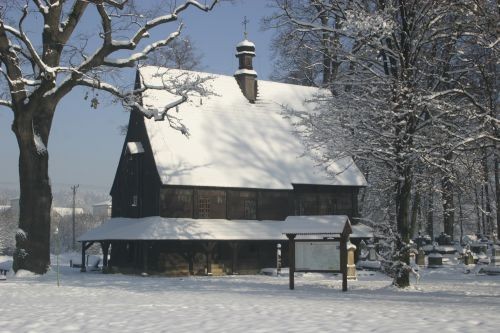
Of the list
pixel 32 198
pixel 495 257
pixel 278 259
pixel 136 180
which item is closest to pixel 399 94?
pixel 32 198

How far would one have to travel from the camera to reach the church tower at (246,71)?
1565 inches

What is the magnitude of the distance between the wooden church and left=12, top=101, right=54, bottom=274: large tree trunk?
856cm

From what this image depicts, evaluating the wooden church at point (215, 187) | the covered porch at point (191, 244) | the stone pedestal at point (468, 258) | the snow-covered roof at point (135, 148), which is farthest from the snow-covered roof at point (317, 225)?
the stone pedestal at point (468, 258)

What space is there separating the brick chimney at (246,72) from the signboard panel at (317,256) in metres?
20.2

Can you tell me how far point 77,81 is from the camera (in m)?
22.8

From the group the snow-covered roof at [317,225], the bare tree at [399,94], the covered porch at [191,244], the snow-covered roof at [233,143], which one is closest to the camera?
the bare tree at [399,94]

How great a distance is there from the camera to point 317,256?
20.6m

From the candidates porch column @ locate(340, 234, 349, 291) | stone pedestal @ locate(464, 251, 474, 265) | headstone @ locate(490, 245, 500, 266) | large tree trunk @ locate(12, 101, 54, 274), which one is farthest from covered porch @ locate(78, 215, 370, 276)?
Answer: porch column @ locate(340, 234, 349, 291)

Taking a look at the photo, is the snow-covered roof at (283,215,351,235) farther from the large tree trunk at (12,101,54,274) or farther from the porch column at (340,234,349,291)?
the large tree trunk at (12,101,54,274)

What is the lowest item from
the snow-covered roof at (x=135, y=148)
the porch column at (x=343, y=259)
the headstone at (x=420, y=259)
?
the headstone at (x=420, y=259)

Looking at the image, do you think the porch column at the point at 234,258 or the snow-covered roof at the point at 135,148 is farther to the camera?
the snow-covered roof at the point at 135,148

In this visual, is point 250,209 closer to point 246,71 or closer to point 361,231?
point 361,231

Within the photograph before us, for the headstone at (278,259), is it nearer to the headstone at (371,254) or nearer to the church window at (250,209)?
the church window at (250,209)

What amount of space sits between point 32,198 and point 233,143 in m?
16.2
